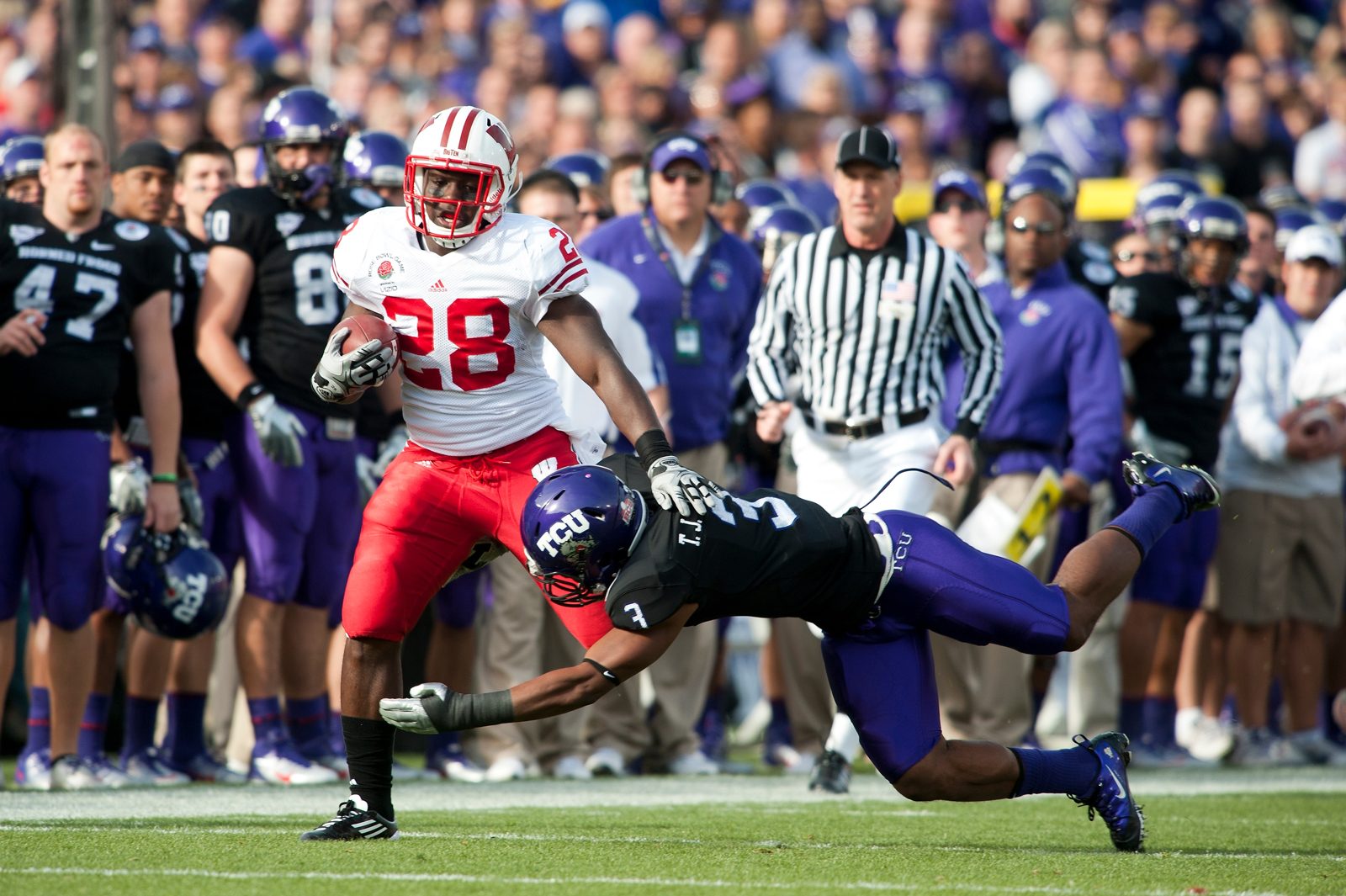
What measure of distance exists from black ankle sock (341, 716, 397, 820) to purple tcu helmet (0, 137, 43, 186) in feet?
10.5

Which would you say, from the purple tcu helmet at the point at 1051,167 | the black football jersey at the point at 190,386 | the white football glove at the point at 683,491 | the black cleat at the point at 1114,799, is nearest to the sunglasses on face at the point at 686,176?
the purple tcu helmet at the point at 1051,167

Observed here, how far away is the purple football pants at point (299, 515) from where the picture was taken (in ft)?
22.2

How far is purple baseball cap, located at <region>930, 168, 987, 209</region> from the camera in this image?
817 centimetres

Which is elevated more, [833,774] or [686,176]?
[686,176]

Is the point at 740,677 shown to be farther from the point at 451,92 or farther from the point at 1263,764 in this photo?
the point at 451,92

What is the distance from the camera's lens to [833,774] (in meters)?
6.52

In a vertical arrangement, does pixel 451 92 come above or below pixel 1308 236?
above

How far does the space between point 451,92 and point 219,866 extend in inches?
323

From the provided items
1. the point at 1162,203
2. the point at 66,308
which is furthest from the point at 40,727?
the point at 1162,203

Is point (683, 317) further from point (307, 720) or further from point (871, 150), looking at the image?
point (307, 720)

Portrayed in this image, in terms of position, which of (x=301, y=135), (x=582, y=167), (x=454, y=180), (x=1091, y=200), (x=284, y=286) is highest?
(x=1091, y=200)

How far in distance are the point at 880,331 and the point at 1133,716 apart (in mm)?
2622

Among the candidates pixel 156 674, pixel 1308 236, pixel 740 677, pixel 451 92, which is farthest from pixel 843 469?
pixel 451 92

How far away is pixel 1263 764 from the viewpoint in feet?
27.1
